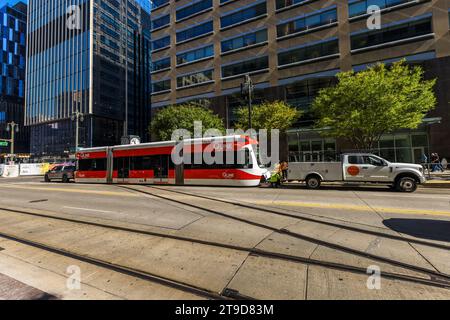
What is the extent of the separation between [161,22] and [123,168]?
38737 mm

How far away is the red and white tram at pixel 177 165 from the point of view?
15.4m

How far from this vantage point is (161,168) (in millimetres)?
17797

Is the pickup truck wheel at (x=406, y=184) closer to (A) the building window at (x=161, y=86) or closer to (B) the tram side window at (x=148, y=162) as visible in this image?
(B) the tram side window at (x=148, y=162)

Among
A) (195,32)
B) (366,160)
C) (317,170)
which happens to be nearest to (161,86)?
(195,32)

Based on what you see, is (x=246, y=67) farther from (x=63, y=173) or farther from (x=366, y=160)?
(x=366, y=160)

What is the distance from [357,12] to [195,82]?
2436 cm

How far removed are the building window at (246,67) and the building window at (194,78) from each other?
9.09ft

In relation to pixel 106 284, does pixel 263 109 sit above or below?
above

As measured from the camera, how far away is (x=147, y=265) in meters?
4.50

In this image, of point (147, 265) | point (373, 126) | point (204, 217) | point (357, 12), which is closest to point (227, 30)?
point (357, 12)

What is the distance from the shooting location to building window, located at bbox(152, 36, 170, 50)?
1823 inches

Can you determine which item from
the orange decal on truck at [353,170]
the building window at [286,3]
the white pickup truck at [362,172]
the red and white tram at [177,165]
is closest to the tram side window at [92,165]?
the red and white tram at [177,165]
